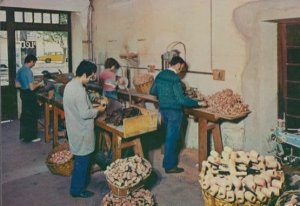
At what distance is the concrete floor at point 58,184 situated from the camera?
15.8 ft

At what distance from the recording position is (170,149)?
5.70m

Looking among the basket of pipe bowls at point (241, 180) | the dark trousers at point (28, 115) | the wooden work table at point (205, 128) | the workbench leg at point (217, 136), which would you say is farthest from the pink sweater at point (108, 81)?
the basket of pipe bowls at point (241, 180)

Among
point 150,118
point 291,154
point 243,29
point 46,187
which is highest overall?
point 243,29

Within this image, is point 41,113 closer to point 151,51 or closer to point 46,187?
point 151,51

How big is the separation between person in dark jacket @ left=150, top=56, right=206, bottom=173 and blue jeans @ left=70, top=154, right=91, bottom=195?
1.49 m

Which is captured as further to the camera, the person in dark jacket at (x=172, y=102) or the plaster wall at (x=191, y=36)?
the plaster wall at (x=191, y=36)

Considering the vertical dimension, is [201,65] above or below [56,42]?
below

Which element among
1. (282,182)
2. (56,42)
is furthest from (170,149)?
(56,42)

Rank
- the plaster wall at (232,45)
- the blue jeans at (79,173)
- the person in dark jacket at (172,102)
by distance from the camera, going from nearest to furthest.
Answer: the blue jeans at (79,173)
the plaster wall at (232,45)
the person in dark jacket at (172,102)

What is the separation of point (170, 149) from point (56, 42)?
6.36 meters

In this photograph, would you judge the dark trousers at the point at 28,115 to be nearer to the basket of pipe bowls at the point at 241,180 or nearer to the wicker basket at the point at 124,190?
the wicker basket at the point at 124,190

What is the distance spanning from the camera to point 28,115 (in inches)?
299

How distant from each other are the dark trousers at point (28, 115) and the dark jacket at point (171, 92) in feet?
11.0

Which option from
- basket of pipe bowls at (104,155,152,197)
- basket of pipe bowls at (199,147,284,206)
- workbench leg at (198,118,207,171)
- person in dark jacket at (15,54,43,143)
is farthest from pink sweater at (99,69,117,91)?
basket of pipe bowls at (199,147,284,206)
